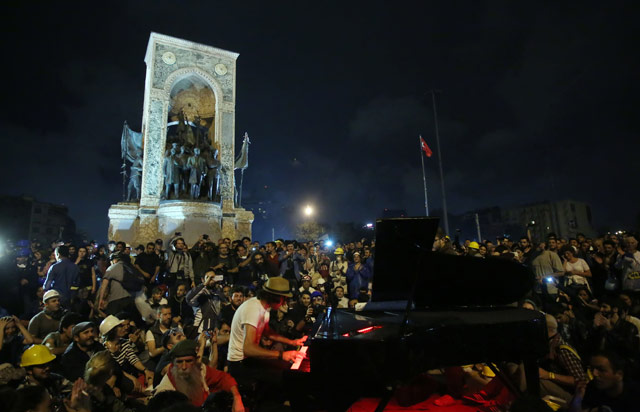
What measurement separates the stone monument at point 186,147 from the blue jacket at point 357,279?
6443 millimetres

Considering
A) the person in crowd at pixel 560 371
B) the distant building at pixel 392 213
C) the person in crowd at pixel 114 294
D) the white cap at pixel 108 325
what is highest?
the distant building at pixel 392 213

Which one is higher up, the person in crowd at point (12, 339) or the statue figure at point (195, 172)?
the statue figure at point (195, 172)

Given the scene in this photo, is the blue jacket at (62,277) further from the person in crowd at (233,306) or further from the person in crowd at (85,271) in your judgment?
the person in crowd at (233,306)

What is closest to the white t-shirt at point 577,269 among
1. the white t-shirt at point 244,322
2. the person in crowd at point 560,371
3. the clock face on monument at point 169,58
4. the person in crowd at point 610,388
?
the person in crowd at point 560,371

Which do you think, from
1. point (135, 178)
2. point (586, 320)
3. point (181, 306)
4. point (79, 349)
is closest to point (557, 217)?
point (586, 320)

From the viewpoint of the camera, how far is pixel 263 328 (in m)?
3.97

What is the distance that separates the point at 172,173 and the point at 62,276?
23.5 feet

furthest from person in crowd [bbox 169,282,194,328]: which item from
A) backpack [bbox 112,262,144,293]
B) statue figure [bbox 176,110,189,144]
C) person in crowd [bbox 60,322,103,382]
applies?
statue figure [bbox 176,110,189,144]

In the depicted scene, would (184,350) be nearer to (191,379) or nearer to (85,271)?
(191,379)

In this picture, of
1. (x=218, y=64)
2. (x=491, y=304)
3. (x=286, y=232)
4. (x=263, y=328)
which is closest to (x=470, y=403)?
(x=491, y=304)

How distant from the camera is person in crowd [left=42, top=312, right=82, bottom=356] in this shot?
189 inches

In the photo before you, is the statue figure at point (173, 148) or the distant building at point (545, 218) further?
the distant building at point (545, 218)

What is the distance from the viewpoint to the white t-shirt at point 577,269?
6762 mm

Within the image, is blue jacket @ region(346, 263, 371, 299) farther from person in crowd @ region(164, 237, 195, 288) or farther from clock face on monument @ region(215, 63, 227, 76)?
clock face on monument @ region(215, 63, 227, 76)
